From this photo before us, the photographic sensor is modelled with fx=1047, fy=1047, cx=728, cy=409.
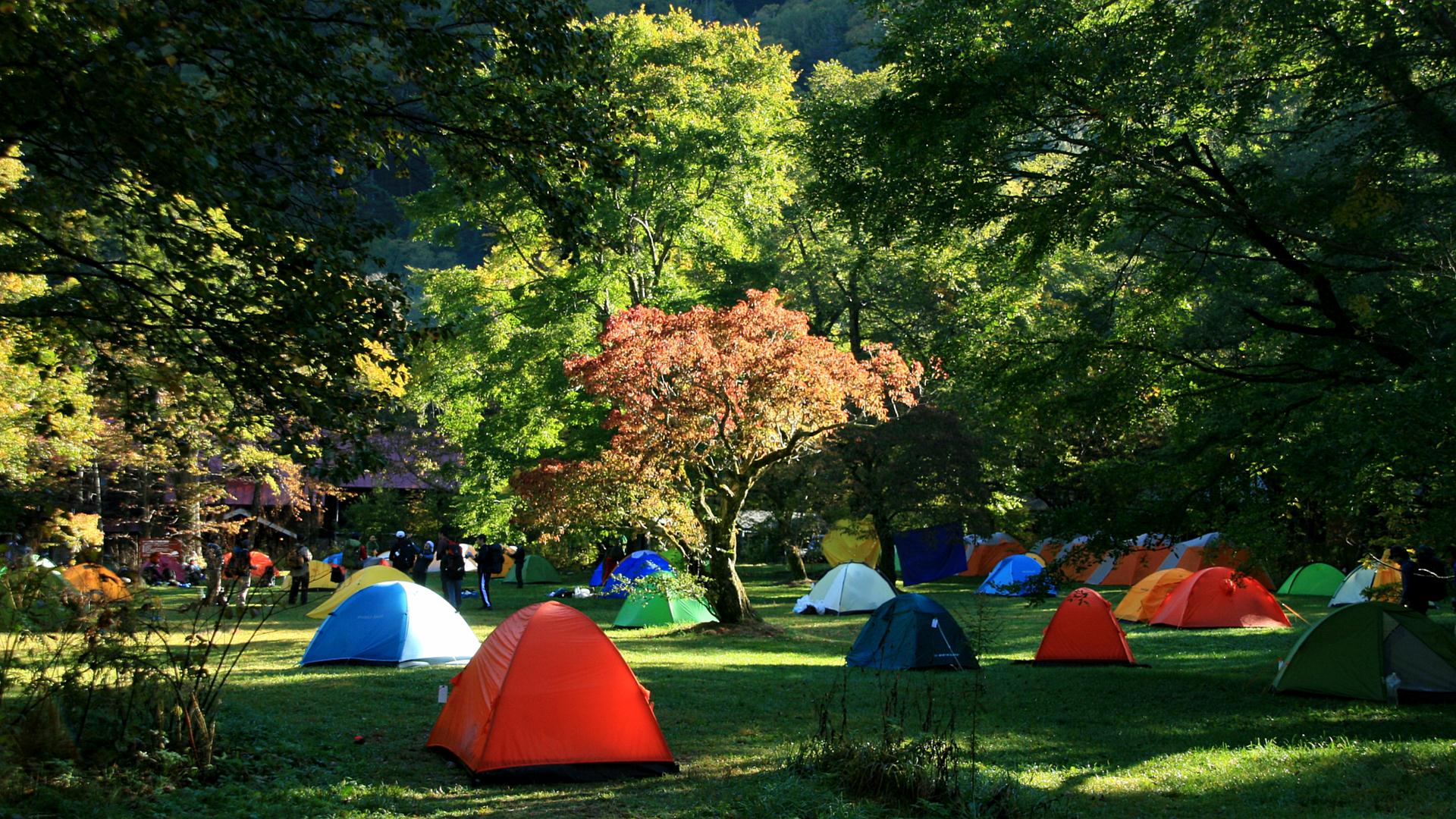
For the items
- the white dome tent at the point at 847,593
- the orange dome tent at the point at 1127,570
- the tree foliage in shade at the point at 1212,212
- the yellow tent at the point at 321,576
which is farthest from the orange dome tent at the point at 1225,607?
the yellow tent at the point at 321,576

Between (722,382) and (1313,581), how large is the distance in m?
17.2

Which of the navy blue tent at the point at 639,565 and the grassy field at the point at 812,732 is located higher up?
the navy blue tent at the point at 639,565

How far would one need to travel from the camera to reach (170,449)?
26.0 feet

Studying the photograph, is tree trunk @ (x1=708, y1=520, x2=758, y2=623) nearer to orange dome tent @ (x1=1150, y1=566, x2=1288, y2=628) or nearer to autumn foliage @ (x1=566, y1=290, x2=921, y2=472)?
autumn foliage @ (x1=566, y1=290, x2=921, y2=472)

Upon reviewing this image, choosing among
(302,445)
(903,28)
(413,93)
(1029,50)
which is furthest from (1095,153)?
(302,445)

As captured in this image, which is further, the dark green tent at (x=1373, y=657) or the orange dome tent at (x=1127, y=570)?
the orange dome tent at (x=1127, y=570)

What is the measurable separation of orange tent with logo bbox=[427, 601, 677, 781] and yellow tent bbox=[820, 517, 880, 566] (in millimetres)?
24832

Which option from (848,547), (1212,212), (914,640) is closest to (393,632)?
(914,640)

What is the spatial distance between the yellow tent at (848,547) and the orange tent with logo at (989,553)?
3122 millimetres

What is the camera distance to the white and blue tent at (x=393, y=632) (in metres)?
13.1

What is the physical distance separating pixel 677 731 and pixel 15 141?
6.60 meters

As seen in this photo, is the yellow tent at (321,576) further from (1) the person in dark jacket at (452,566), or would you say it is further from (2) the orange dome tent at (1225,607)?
(2) the orange dome tent at (1225,607)

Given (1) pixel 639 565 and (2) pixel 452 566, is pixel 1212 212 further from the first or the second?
(1) pixel 639 565

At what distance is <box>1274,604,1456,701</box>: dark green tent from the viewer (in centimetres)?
1088
